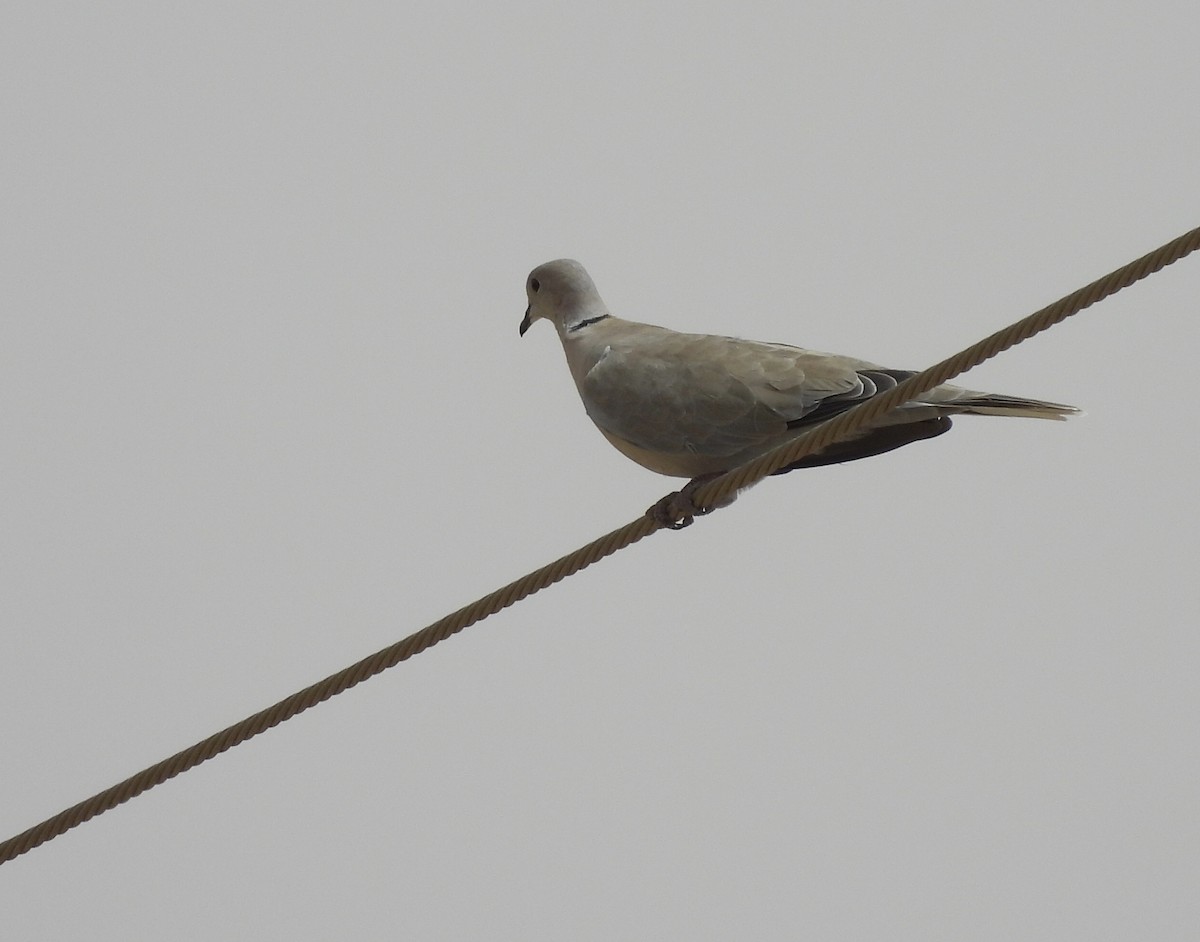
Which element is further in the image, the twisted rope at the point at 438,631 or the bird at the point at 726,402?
the bird at the point at 726,402

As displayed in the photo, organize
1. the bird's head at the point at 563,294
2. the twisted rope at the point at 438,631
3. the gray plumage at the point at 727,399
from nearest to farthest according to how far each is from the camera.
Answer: the twisted rope at the point at 438,631 < the gray plumage at the point at 727,399 < the bird's head at the point at 563,294

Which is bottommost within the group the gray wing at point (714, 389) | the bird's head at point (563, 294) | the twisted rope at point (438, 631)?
the twisted rope at point (438, 631)

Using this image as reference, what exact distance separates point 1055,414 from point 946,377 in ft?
1.83

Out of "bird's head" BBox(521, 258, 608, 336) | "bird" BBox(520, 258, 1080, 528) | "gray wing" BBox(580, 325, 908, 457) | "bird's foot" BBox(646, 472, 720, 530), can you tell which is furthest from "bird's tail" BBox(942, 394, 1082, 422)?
"bird's head" BBox(521, 258, 608, 336)

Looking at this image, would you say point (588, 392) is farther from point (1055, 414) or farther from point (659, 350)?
point (1055, 414)

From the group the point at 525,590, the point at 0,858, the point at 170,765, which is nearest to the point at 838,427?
the point at 525,590

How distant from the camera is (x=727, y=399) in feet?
15.1

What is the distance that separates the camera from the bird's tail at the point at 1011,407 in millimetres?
4027

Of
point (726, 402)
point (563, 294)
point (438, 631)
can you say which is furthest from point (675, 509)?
point (563, 294)

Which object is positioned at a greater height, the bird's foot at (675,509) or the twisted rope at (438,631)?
the bird's foot at (675,509)

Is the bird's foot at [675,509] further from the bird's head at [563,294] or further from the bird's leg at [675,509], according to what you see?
the bird's head at [563,294]

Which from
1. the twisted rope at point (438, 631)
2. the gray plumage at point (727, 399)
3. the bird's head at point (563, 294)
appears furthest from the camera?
the bird's head at point (563, 294)

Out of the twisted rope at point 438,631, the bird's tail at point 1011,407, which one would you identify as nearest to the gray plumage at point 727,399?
the bird's tail at point 1011,407

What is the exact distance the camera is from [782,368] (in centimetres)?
457
